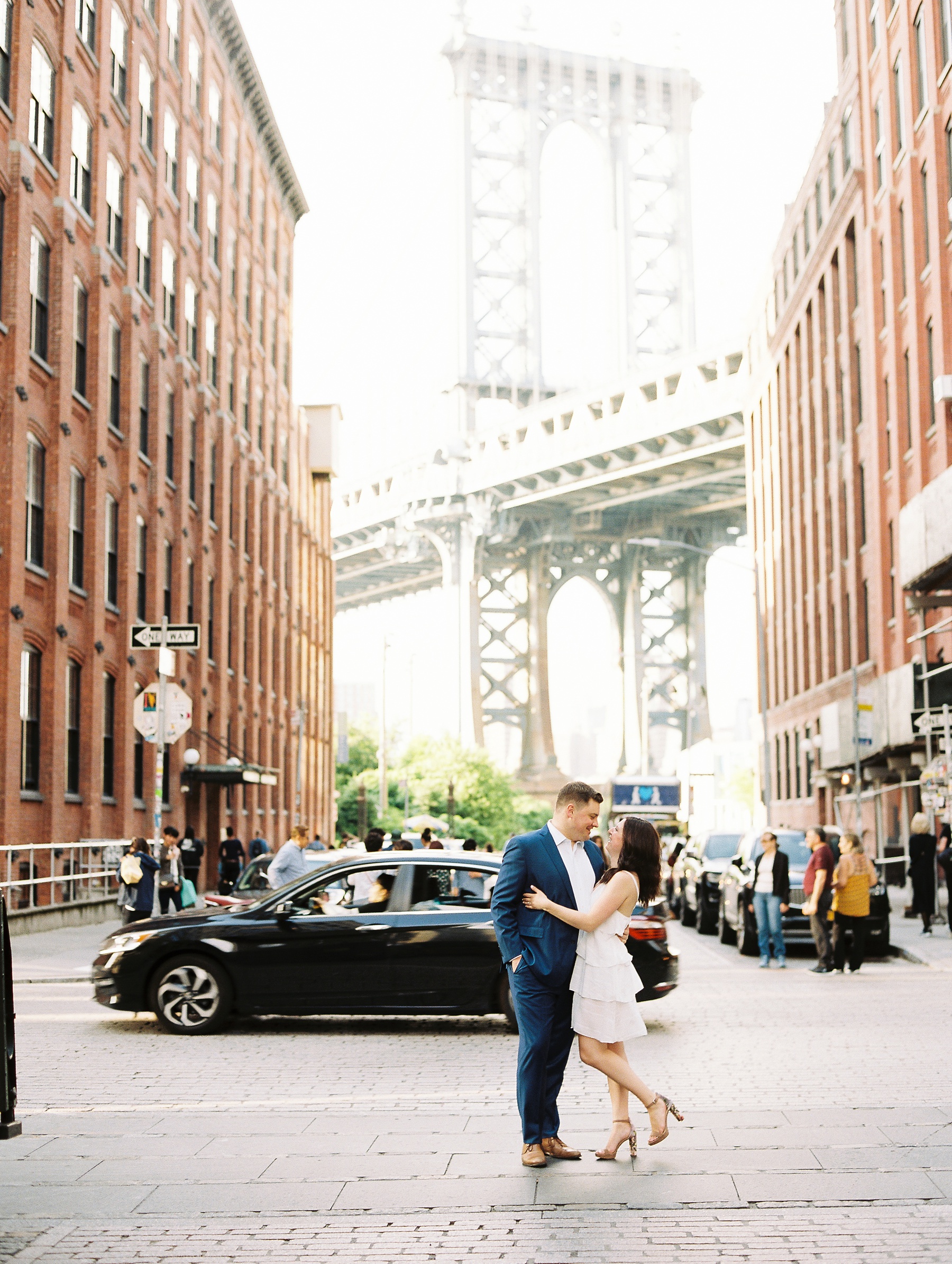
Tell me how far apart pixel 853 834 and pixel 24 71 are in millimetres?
17762

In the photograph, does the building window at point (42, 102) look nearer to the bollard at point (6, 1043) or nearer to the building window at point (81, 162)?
the building window at point (81, 162)

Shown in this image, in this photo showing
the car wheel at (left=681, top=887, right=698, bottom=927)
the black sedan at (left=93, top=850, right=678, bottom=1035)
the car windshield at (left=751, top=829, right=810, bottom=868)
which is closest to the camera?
the black sedan at (left=93, top=850, right=678, bottom=1035)

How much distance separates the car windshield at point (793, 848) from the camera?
21641mm

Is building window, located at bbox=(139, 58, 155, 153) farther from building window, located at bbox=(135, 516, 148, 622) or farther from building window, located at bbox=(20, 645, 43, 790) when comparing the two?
building window, located at bbox=(20, 645, 43, 790)

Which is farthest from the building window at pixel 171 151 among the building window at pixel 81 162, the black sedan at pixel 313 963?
the black sedan at pixel 313 963

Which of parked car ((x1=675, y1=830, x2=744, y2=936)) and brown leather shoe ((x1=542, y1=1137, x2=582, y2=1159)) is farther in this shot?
parked car ((x1=675, y1=830, x2=744, y2=936))

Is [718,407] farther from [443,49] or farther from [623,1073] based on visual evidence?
[623,1073]

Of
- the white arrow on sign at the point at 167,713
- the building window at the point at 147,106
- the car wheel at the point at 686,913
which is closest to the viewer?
the white arrow on sign at the point at 167,713

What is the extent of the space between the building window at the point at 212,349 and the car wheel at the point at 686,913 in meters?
18.6

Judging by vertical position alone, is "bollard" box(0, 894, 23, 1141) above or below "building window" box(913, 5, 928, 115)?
below

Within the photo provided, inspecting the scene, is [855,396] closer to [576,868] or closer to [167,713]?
[167,713]

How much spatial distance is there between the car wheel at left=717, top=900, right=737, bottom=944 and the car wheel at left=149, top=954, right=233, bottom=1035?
480 inches

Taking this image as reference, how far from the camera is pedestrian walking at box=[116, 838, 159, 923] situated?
676 inches

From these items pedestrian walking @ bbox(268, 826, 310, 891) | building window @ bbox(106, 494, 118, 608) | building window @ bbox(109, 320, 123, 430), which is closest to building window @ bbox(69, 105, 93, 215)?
building window @ bbox(109, 320, 123, 430)
